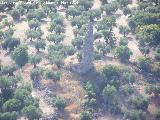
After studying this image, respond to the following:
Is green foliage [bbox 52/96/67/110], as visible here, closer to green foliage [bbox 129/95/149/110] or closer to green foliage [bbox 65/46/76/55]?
green foliage [bbox 129/95/149/110]

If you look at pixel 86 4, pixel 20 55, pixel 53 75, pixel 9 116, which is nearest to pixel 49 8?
→ pixel 86 4

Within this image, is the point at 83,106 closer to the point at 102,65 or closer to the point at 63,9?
the point at 102,65

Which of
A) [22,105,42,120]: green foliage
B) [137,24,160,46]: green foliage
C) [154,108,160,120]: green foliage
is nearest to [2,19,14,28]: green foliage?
[137,24,160,46]: green foliage

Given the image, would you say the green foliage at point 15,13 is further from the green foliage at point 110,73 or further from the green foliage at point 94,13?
the green foliage at point 110,73

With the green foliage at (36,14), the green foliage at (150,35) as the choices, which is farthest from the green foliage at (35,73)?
the green foliage at (150,35)

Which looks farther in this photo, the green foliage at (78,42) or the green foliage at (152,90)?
the green foliage at (78,42)

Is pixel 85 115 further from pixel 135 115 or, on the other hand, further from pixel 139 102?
pixel 139 102

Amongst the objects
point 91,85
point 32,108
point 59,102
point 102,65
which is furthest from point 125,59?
point 32,108
